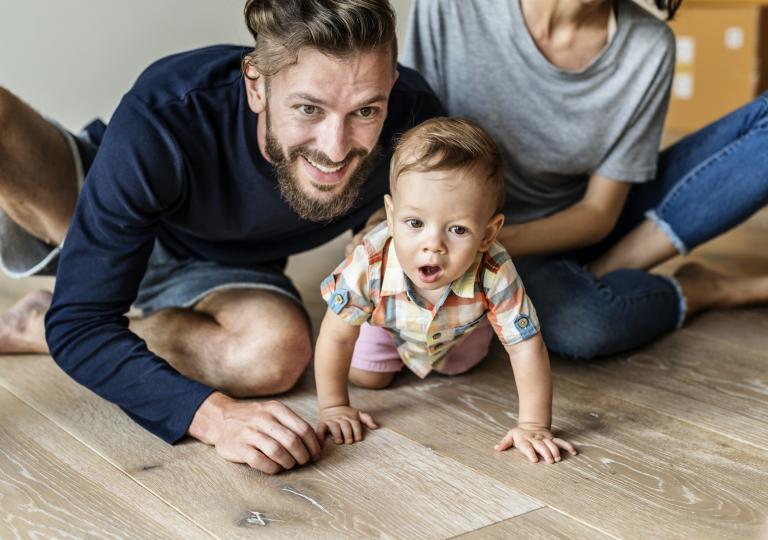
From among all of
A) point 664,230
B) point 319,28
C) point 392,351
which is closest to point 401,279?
point 392,351

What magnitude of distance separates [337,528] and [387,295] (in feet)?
1.25

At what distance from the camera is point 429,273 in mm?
1378

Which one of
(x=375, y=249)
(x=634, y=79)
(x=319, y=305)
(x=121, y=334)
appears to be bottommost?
(x=319, y=305)

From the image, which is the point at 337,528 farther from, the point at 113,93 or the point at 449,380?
the point at 113,93

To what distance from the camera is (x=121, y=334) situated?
145 cm

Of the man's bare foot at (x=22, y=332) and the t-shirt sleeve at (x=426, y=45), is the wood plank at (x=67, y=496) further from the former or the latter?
the t-shirt sleeve at (x=426, y=45)

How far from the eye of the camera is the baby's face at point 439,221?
4.32 feet

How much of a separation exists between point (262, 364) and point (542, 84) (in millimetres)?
A: 699

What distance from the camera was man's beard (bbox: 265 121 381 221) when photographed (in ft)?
4.77

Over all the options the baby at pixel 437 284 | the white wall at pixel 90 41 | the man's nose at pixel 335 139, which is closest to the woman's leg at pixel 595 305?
the baby at pixel 437 284

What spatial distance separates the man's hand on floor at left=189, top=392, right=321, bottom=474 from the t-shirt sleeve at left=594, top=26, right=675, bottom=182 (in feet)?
2.69

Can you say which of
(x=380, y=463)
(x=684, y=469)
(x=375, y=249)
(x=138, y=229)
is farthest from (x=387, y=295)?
(x=684, y=469)

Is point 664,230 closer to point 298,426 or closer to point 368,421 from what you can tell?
point 368,421

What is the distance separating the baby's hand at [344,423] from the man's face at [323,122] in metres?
0.29
